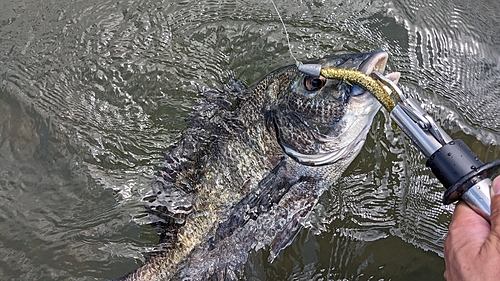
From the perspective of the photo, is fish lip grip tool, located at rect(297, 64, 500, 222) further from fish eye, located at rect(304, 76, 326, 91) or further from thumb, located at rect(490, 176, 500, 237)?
fish eye, located at rect(304, 76, 326, 91)

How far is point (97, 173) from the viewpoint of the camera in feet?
9.72

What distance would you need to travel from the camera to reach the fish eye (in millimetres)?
2064

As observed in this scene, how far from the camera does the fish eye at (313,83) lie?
6.77 ft

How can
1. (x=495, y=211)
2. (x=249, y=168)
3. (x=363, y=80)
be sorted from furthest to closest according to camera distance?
(x=249, y=168) → (x=363, y=80) → (x=495, y=211)

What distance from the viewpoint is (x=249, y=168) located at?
225 centimetres

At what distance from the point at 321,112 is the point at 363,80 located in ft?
1.28

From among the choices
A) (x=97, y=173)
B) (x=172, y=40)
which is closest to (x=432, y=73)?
(x=172, y=40)

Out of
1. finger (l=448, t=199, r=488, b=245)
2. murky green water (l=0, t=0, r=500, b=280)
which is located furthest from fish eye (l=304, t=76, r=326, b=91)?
murky green water (l=0, t=0, r=500, b=280)

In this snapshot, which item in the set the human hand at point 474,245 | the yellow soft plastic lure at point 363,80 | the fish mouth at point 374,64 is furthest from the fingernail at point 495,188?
the fish mouth at point 374,64

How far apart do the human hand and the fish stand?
0.76m

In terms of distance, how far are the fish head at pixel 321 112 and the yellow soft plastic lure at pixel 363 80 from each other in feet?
0.35

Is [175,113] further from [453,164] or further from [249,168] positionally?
[453,164]

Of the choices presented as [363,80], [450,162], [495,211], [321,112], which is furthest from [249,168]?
[495,211]

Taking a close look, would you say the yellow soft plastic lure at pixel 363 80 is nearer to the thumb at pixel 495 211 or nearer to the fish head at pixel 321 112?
the fish head at pixel 321 112
